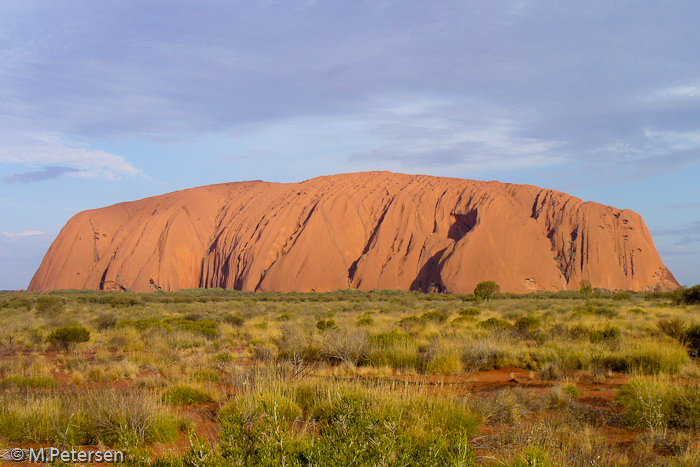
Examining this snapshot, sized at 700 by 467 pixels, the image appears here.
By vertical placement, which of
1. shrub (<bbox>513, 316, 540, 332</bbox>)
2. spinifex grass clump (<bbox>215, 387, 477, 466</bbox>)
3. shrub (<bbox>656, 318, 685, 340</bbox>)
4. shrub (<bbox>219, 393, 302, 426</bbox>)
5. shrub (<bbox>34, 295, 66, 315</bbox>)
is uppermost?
spinifex grass clump (<bbox>215, 387, 477, 466</bbox>)

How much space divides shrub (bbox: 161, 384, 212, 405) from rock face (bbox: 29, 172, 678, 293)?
47.7 m

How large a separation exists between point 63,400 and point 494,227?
56.4 m

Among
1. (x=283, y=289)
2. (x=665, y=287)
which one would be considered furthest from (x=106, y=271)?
(x=665, y=287)

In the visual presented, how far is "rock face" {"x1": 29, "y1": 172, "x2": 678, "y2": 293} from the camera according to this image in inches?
2250

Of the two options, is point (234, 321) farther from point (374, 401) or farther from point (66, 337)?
point (374, 401)

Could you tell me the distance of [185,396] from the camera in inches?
279

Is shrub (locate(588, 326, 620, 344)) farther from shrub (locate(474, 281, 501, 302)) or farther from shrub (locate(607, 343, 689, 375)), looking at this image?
shrub (locate(474, 281, 501, 302))

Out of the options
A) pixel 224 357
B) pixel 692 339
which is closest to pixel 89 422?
pixel 224 357

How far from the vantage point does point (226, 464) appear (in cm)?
272

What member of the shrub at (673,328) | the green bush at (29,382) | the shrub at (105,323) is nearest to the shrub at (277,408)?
the green bush at (29,382)

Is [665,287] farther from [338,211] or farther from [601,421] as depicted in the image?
[601,421]

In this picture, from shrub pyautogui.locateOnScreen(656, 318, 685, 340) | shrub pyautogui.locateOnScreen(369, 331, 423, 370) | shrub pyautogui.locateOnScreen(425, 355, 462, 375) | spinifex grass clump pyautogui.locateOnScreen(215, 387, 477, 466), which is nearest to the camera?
spinifex grass clump pyautogui.locateOnScreen(215, 387, 477, 466)

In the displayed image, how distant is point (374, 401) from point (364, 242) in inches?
2358

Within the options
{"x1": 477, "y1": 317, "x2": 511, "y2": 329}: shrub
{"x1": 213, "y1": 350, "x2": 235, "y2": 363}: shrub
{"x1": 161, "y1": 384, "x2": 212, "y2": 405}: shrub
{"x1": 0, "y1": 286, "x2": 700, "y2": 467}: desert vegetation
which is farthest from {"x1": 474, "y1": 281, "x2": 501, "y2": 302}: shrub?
{"x1": 161, "y1": 384, "x2": 212, "y2": 405}: shrub
